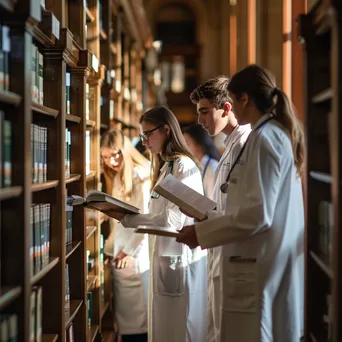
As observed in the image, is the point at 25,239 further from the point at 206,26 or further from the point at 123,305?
the point at 206,26

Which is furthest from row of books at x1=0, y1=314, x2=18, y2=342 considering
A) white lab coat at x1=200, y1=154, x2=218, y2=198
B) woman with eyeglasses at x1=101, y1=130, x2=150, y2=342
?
white lab coat at x1=200, y1=154, x2=218, y2=198

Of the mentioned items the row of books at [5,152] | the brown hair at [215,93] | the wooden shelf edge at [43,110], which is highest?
the brown hair at [215,93]

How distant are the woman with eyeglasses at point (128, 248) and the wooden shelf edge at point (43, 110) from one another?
4.43ft

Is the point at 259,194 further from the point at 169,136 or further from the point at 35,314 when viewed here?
the point at 169,136

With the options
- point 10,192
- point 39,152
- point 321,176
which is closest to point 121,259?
point 39,152

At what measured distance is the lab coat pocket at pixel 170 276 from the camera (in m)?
3.15

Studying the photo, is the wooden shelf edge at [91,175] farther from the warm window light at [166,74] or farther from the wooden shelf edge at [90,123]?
the warm window light at [166,74]

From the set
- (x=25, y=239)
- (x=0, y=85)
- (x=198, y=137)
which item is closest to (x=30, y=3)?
(x=0, y=85)

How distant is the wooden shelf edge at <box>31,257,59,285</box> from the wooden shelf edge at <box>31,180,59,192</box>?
0.99 ft

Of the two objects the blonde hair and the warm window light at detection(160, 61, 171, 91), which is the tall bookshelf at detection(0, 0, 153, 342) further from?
the warm window light at detection(160, 61, 171, 91)

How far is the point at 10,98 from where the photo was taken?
188 cm

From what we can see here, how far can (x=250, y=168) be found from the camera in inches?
93.6

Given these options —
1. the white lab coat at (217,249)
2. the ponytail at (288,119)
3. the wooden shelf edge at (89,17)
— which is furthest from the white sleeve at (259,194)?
the wooden shelf edge at (89,17)

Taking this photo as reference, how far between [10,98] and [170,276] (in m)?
1.56
